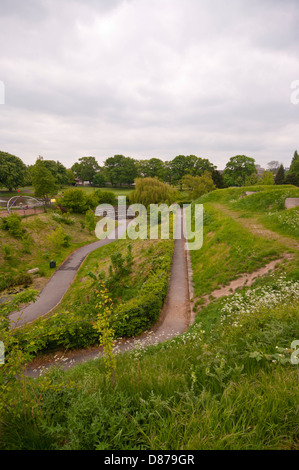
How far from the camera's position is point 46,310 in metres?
13.5

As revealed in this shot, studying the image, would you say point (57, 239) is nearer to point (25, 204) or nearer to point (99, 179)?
point (25, 204)

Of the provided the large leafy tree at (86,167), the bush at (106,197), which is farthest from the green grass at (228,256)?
the large leafy tree at (86,167)

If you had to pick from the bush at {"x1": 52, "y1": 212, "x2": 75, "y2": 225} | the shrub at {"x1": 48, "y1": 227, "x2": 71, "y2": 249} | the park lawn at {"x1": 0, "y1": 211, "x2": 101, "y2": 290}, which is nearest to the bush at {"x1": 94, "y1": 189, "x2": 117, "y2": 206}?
the bush at {"x1": 52, "y1": 212, "x2": 75, "y2": 225}

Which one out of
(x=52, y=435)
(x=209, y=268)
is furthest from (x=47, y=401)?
(x=209, y=268)

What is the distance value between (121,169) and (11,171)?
3602 cm

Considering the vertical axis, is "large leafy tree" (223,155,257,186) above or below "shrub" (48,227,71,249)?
above

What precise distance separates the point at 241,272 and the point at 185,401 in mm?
8492

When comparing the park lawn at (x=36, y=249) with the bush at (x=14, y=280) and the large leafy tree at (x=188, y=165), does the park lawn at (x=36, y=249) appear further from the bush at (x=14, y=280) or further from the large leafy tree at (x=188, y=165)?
the large leafy tree at (x=188, y=165)

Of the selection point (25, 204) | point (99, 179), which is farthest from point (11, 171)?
point (99, 179)

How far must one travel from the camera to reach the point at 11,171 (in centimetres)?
4516

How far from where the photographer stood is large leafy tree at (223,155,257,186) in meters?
58.1

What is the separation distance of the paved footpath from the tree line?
18122mm

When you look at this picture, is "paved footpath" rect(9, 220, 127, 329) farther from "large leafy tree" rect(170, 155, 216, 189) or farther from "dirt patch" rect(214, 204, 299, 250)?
"large leafy tree" rect(170, 155, 216, 189)
